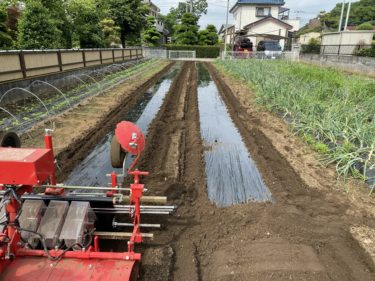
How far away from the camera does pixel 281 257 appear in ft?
9.56

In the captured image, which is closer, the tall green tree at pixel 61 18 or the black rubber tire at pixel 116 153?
the black rubber tire at pixel 116 153

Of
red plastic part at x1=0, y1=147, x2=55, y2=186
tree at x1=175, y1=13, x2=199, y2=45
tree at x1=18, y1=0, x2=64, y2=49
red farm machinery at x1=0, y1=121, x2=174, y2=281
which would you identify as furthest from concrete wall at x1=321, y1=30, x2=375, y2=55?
red plastic part at x1=0, y1=147, x2=55, y2=186

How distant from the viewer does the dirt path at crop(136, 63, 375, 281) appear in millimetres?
2779

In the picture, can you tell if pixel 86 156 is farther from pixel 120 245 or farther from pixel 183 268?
pixel 183 268

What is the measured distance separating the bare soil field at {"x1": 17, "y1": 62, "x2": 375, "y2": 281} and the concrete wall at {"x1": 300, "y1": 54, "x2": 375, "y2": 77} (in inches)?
463

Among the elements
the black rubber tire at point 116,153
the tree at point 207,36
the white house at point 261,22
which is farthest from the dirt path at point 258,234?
the tree at point 207,36

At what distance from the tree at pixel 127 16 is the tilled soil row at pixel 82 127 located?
18.8 meters

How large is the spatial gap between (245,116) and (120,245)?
6.02 m

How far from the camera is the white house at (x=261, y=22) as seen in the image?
1522 inches

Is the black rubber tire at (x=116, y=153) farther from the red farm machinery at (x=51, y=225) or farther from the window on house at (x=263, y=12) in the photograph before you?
the window on house at (x=263, y=12)

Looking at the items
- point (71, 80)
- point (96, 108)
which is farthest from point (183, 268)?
point (71, 80)

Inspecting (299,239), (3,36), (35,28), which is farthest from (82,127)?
(3,36)

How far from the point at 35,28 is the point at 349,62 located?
16.0m

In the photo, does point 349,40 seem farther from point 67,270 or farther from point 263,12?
point 67,270
